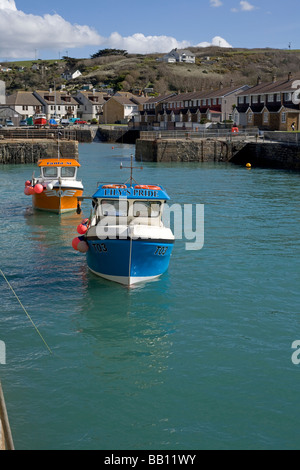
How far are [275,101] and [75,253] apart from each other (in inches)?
2660

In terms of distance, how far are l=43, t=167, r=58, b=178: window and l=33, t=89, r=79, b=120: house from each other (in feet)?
347

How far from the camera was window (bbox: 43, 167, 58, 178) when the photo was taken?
31.1 m

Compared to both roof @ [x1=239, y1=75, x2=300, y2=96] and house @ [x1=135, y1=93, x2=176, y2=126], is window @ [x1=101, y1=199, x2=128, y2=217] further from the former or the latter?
house @ [x1=135, y1=93, x2=176, y2=126]

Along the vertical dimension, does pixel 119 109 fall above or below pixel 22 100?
below

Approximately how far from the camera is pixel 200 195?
126ft

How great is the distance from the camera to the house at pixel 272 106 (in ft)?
255

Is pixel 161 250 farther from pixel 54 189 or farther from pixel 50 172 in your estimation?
pixel 50 172

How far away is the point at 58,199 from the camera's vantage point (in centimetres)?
2984

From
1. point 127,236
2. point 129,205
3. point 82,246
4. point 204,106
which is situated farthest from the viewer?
point 204,106

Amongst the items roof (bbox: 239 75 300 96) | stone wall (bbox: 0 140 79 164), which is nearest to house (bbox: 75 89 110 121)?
roof (bbox: 239 75 300 96)

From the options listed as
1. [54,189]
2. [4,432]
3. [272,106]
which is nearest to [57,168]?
[54,189]

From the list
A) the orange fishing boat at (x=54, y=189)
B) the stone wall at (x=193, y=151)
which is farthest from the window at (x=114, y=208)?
the stone wall at (x=193, y=151)

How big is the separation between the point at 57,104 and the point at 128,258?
130317mm
